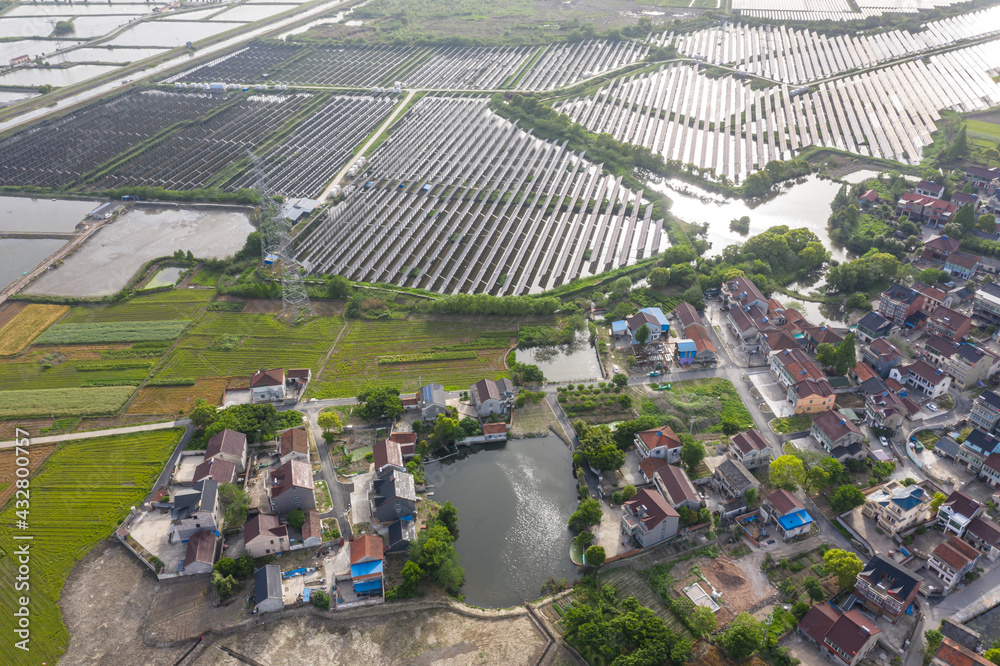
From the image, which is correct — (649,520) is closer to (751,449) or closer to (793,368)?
(751,449)

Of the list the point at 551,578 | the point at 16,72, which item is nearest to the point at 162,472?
the point at 551,578

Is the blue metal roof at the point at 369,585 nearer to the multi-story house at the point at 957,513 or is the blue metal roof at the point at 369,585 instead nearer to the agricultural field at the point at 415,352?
the agricultural field at the point at 415,352

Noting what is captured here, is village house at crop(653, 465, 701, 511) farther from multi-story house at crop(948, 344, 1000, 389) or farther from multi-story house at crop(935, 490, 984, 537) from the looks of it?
multi-story house at crop(948, 344, 1000, 389)

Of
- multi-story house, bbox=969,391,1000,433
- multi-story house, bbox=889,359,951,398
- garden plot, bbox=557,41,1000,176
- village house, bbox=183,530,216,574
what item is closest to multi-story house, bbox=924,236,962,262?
multi-story house, bbox=889,359,951,398

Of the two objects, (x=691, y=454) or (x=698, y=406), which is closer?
(x=691, y=454)

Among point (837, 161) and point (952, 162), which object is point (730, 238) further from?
point (952, 162)

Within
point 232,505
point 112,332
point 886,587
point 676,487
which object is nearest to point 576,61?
point 112,332
